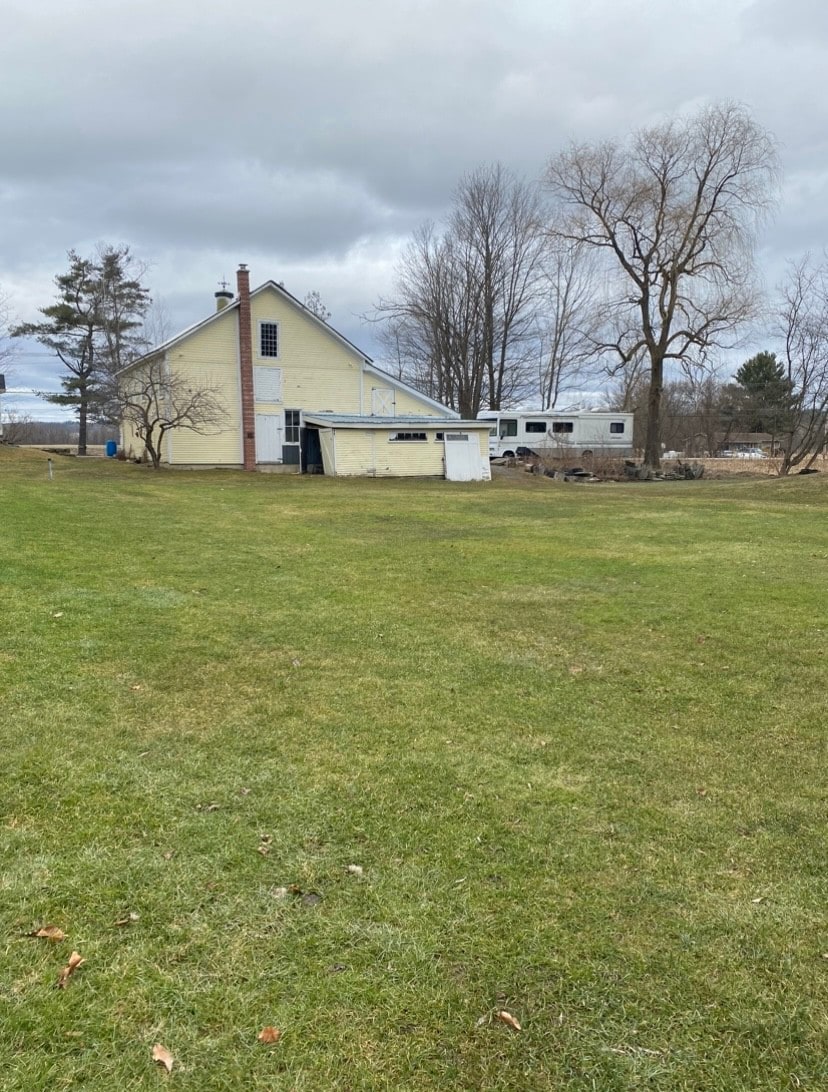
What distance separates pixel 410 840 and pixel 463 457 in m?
24.3

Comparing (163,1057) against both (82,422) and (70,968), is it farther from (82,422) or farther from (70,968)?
(82,422)

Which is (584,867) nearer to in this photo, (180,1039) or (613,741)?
(613,741)

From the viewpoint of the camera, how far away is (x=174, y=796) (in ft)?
10.8

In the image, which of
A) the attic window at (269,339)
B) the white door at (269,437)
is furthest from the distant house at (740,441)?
the attic window at (269,339)

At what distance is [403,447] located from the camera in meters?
26.5

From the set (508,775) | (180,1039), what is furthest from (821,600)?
(180,1039)

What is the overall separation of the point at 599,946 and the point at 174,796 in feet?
6.62

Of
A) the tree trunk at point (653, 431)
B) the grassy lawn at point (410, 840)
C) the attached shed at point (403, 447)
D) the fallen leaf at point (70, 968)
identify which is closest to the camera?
the grassy lawn at point (410, 840)

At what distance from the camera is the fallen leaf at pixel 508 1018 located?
206 centimetres

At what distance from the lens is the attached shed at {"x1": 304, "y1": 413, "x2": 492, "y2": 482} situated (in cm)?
2600

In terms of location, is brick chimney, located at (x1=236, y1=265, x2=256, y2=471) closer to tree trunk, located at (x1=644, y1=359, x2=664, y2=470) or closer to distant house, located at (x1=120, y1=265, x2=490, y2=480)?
distant house, located at (x1=120, y1=265, x2=490, y2=480)

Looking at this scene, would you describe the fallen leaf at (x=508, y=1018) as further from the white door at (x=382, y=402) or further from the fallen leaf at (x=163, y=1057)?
the white door at (x=382, y=402)

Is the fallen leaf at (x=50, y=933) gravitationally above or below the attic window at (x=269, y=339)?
below

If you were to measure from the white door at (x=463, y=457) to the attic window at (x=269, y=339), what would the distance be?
7697 millimetres
